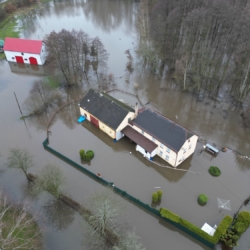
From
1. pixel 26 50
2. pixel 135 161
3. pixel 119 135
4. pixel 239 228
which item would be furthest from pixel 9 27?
pixel 239 228

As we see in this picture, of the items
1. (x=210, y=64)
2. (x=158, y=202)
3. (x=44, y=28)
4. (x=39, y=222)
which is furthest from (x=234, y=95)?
(x=44, y=28)

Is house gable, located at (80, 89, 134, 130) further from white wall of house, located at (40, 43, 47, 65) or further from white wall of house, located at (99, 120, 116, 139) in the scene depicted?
white wall of house, located at (40, 43, 47, 65)

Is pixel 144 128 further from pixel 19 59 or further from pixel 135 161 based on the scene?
pixel 19 59

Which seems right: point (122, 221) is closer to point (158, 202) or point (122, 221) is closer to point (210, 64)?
point (158, 202)

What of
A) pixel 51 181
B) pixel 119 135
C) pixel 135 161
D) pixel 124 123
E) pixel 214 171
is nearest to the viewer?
pixel 51 181

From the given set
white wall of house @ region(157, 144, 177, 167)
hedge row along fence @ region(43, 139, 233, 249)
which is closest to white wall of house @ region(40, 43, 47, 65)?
white wall of house @ region(157, 144, 177, 167)

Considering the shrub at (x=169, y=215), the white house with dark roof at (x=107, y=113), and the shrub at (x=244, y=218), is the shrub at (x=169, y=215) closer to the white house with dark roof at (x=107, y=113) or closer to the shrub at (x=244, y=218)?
the shrub at (x=244, y=218)

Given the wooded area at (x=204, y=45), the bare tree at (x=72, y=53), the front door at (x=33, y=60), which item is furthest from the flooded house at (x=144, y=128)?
the front door at (x=33, y=60)
